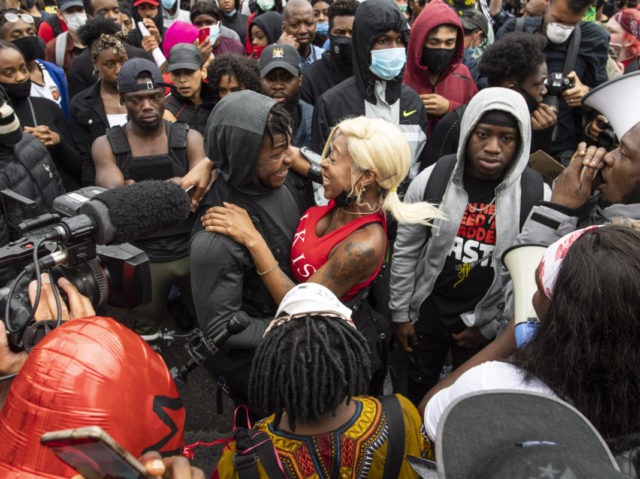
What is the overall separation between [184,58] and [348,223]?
2.75 metres

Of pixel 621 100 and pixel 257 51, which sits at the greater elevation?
pixel 621 100

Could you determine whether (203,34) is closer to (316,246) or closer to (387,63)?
(387,63)

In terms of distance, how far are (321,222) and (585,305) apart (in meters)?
1.24

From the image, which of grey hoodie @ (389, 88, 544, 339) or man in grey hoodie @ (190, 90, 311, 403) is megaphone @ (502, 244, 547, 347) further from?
man in grey hoodie @ (190, 90, 311, 403)

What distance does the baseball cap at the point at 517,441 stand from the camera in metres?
0.81

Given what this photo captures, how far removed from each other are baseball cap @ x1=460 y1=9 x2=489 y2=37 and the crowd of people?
8cm

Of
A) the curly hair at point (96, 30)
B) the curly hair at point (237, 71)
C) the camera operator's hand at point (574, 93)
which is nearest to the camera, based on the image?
the camera operator's hand at point (574, 93)

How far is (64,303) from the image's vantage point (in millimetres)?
1577

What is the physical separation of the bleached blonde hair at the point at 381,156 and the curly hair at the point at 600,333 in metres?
1.01

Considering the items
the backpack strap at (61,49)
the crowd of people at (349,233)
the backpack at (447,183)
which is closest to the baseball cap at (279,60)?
the crowd of people at (349,233)

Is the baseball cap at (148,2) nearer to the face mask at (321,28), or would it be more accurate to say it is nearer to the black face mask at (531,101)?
the face mask at (321,28)

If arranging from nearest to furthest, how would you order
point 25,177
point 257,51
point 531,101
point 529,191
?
point 529,191
point 25,177
point 531,101
point 257,51

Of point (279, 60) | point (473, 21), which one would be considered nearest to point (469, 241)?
point (279, 60)

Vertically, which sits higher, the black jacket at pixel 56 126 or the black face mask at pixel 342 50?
the black face mask at pixel 342 50
